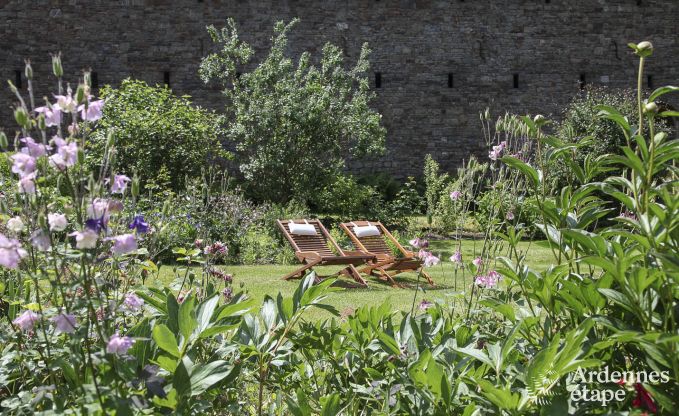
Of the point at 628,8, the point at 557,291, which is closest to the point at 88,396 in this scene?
the point at 557,291

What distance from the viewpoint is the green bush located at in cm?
939

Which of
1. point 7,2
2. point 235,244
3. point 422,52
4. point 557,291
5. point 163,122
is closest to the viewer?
point 557,291

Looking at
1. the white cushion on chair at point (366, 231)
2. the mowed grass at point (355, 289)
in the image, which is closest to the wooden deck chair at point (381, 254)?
the white cushion on chair at point (366, 231)

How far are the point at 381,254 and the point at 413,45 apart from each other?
776 cm

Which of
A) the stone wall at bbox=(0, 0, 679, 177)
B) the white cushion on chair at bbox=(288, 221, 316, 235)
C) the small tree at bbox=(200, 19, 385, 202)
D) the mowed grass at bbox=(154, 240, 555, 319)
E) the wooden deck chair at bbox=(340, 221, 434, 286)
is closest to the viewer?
the mowed grass at bbox=(154, 240, 555, 319)

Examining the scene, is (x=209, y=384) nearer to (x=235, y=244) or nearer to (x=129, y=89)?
(x=235, y=244)

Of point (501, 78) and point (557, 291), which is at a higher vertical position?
point (557, 291)

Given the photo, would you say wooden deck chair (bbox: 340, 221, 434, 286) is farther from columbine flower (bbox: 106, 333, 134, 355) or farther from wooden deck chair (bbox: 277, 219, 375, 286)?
columbine flower (bbox: 106, 333, 134, 355)

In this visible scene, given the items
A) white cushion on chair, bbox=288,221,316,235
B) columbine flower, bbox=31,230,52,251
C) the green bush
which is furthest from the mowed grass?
columbine flower, bbox=31,230,52,251

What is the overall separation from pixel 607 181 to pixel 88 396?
1.32 m

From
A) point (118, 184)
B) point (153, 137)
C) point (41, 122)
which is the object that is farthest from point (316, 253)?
point (41, 122)

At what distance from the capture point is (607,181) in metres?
1.75

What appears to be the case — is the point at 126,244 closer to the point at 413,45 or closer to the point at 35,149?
the point at 35,149

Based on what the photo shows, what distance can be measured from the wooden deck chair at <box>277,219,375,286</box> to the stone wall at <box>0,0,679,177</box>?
20.0 feet
